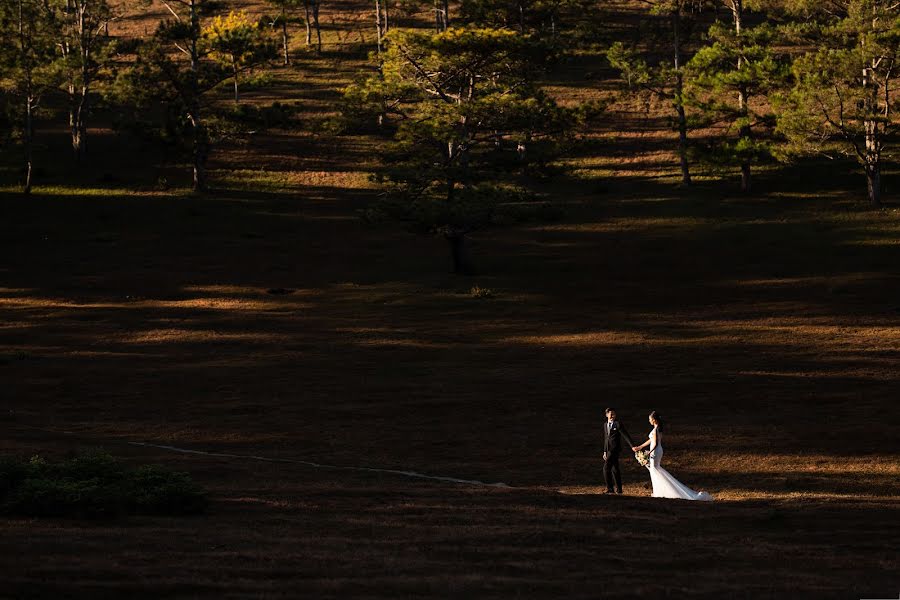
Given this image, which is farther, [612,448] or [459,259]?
[459,259]

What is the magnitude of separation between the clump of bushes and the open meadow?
1.34 feet

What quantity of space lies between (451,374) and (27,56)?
45983mm

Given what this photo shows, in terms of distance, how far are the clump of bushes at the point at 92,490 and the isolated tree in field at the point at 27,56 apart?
52604 mm

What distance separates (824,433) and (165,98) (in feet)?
174

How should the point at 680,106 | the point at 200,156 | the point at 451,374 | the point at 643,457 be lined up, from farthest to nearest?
the point at 200,156
the point at 680,106
the point at 451,374
the point at 643,457

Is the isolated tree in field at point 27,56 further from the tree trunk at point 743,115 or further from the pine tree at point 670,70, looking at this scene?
the tree trunk at point 743,115

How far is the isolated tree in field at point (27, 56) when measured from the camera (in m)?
65.8

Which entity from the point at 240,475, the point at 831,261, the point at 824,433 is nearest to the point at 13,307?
A: the point at 240,475

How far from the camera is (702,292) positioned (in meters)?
45.8

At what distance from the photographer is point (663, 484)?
1936cm

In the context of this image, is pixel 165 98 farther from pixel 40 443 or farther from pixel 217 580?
pixel 217 580

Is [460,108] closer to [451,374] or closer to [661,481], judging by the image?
[451,374]

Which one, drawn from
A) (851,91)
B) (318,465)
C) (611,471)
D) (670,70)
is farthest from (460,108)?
(611,471)

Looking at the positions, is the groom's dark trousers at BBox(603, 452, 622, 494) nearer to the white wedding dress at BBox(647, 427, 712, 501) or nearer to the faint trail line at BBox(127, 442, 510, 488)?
the white wedding dress at BBox(647, 427, 712, 501)
